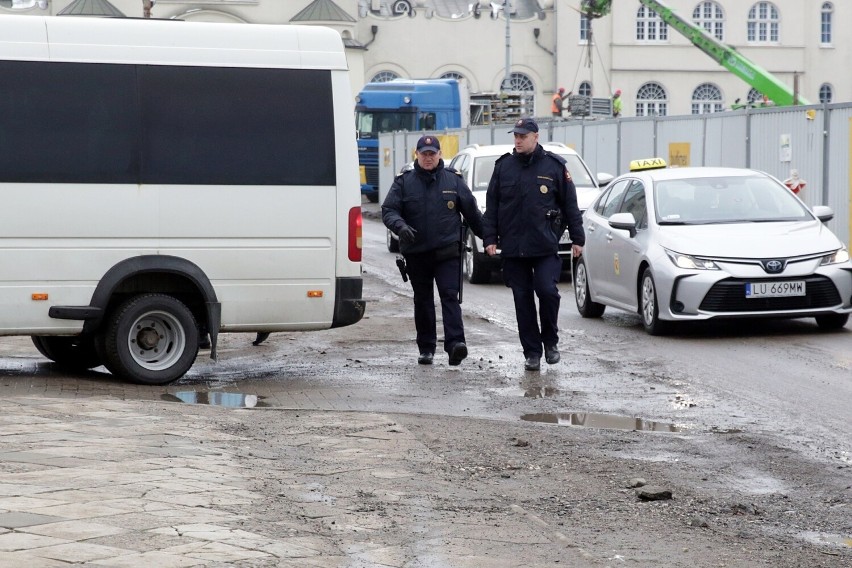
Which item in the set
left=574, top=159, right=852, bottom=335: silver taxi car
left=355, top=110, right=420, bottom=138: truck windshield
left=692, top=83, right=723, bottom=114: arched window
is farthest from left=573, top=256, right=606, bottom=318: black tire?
left=692, top=83, right=723, bottom=114: arched window

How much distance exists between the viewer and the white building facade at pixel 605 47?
3073 inches

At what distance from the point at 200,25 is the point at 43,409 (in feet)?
10.9

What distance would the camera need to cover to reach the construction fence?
66.1 ft

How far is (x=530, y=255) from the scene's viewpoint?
11.5 m

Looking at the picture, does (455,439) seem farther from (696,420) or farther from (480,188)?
(480,188)

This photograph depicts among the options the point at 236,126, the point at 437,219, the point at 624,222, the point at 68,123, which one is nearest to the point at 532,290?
the point at 437,219

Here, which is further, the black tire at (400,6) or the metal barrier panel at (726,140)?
the black tire at (400,6)

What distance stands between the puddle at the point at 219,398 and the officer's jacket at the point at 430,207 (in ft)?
6.76

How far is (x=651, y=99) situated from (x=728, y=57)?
28.3 meters

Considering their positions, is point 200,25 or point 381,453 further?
point 200,25

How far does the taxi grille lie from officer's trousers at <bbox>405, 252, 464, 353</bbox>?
263 cm

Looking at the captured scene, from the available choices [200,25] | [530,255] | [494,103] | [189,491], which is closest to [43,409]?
[189,491]

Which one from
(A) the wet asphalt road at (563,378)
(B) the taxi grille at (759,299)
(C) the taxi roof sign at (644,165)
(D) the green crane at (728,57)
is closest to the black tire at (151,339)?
(A) the wet asphalt road at (563,378)

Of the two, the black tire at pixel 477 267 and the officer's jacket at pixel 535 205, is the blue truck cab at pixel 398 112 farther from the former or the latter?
the officer's jacket at pixel 535 205
